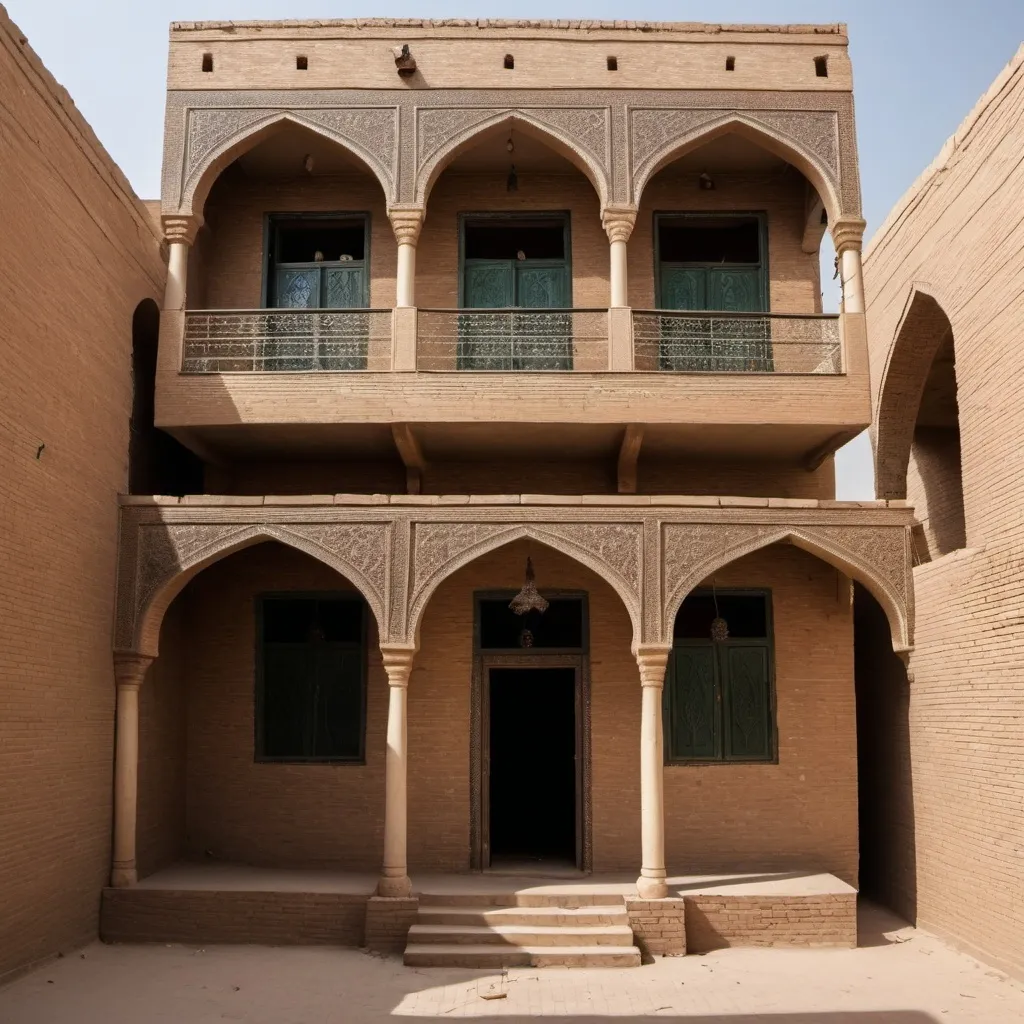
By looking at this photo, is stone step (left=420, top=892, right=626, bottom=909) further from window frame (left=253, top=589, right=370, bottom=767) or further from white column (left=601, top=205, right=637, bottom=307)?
white column (left=601, top=205, right=637, bottom=307)

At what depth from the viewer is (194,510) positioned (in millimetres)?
10883

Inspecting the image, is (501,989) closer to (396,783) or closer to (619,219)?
(396,783)

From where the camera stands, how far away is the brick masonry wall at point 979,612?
934cm

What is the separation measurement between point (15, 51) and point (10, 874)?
6.28 m

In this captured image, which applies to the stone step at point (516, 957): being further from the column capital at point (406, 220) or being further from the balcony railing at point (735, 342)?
the column capital at point (406, 220)

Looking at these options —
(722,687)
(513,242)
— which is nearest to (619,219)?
(513,242)

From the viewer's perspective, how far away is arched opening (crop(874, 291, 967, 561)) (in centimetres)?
1346

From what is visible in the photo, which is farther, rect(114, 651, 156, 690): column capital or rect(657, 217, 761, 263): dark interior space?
rect(657, 217, 761, 263): dark interior space

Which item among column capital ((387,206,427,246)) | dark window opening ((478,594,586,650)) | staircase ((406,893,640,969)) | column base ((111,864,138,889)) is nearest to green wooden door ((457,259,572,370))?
column capital ((387,206,427,246))

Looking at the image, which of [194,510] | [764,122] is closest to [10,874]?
[194,510]

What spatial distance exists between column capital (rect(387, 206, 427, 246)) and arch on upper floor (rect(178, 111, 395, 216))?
0.51ft

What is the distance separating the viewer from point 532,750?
50.8 ft

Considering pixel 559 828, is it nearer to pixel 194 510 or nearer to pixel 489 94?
pixel 194 510

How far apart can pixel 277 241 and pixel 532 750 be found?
7.22 metres
